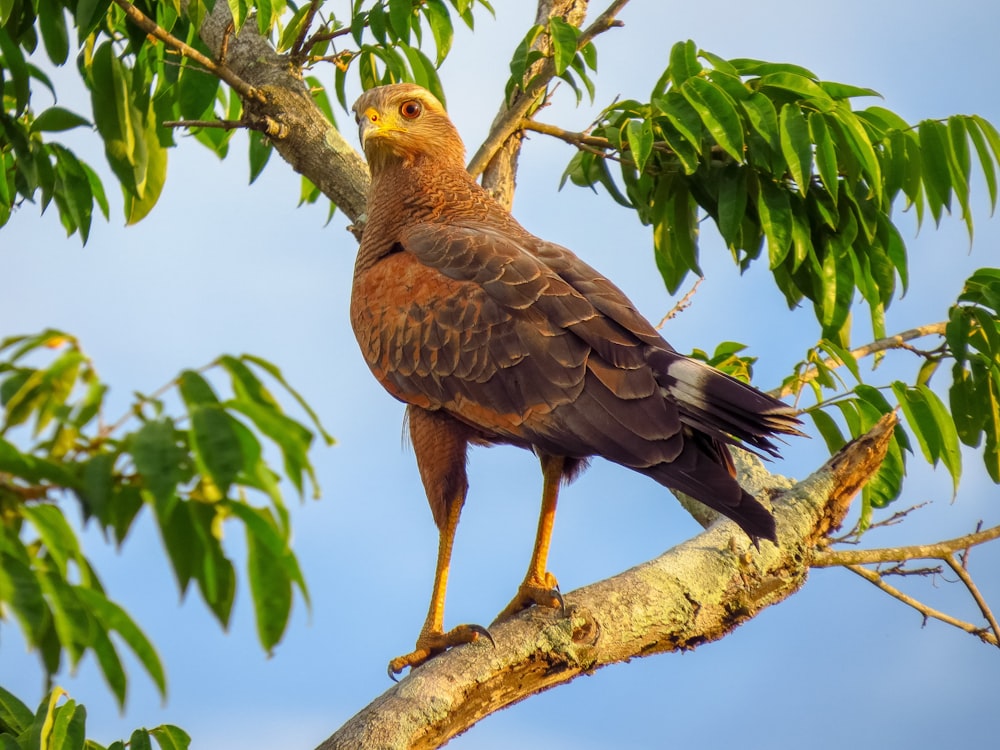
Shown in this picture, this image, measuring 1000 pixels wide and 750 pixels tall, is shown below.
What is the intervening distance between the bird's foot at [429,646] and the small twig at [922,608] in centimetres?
164

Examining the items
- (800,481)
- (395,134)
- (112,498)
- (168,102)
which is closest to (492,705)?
(800,481)

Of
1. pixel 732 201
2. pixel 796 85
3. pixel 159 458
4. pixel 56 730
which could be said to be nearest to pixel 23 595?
pixel 159 458

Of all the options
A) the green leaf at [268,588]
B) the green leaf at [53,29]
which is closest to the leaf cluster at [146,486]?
the green leaf at [268,588]

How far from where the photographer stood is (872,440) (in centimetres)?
425

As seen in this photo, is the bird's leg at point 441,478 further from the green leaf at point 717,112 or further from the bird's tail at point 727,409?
the green leaf at point 717,112

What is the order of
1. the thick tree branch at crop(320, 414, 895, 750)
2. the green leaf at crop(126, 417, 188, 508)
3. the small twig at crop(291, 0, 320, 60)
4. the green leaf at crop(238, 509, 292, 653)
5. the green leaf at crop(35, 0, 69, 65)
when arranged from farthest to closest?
1. the small twig at crop(291, 0, 320, 60)
2. the green leaf at crop(35, 0, 69, 65)
3. the thick tree branch at crop(320, 414, 895, 750)
4. the green leaf at crop(238, 509, 292, 653)
5. the green leaf at crop(126, 417, 188, 508)

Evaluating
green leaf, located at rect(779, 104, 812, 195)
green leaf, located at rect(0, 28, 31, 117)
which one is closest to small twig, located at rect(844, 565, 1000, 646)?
green leaf, located at rect(779, 104, 812, 195)

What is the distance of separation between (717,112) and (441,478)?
1.81 metres

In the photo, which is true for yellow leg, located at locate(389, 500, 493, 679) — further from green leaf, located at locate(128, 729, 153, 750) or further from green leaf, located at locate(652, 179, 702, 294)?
green leaf, located at locate(652, 179, 702, 294)

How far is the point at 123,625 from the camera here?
1.97 metres

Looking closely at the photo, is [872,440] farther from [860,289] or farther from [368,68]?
[368,68]

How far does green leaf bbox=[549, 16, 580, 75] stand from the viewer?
440 centimetres

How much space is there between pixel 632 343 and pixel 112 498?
2275 millimetres

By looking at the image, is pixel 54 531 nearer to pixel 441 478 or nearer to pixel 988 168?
pixel 441 478
